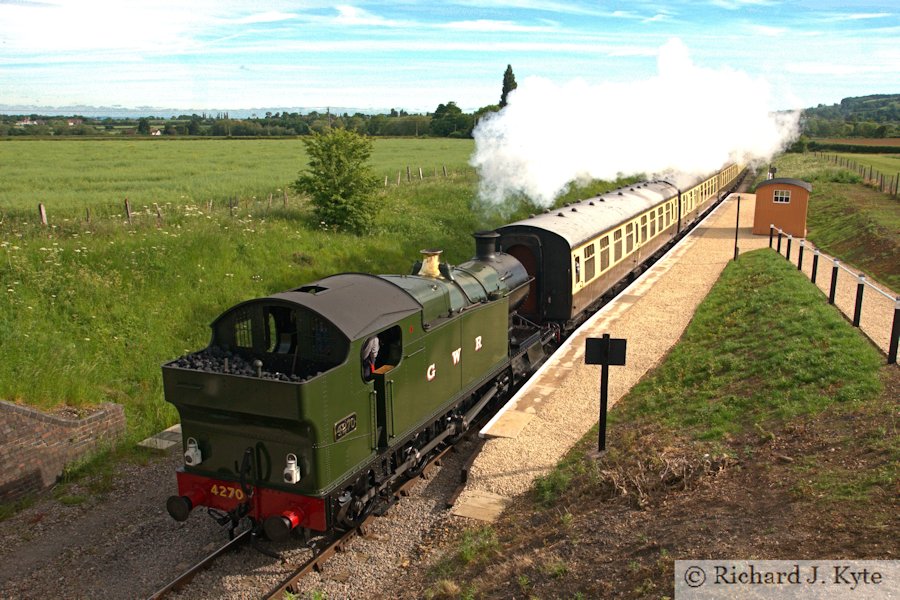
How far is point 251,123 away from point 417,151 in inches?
2033

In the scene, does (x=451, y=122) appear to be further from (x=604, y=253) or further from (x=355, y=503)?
(x=355, y=503)

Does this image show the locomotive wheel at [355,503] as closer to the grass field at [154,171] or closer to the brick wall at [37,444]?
the brick wall at [37,444]

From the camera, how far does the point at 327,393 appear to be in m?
6.72

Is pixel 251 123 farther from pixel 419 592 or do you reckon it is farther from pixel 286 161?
pixel 419 592

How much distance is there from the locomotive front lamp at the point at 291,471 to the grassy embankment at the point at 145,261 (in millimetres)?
5867

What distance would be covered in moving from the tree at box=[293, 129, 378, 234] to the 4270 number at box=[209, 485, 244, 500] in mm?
15940

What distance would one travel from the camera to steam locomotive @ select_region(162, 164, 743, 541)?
679 cm

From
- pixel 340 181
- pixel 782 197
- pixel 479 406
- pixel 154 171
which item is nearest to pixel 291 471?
pixel 479 406

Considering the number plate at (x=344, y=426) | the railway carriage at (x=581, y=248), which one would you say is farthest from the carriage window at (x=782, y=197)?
the number plate at (x=344, y=426)

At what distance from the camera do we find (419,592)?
275 inches

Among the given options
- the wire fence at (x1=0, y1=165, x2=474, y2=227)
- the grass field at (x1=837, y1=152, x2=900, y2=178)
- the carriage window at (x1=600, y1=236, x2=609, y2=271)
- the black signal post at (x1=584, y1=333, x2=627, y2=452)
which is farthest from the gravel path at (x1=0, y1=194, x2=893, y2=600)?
the grass field at (x1=837, y1=152, x2=900, y2=178)

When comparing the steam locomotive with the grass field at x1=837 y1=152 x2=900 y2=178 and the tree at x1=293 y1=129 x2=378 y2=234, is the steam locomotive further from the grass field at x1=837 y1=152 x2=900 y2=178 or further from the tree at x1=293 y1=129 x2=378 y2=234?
the grass field at x1=837 y1=152 x2=900 y2=178

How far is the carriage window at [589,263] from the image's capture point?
48.9 feet

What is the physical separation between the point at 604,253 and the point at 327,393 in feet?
37.0
